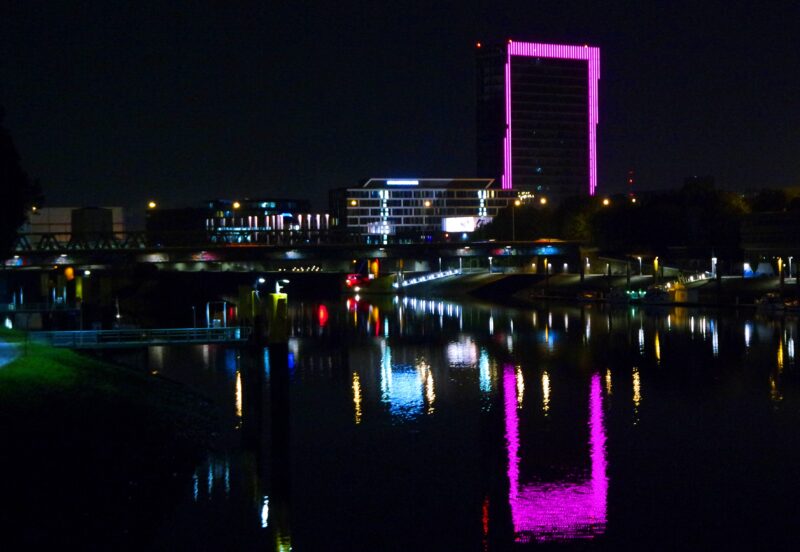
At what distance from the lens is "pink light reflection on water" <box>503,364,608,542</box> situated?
1097 inches

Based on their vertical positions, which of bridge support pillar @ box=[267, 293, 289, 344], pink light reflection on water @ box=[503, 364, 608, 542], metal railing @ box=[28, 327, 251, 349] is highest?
bridge support pillar @ box=[267, 293, 289, 344]

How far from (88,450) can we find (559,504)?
12.9m

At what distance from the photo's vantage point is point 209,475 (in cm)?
3278

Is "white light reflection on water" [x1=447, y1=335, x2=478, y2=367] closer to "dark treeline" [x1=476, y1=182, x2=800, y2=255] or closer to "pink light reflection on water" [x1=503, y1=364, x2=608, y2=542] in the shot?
"pink light reflection on water" [x1=503, y1=364, x2=608, y2=542]

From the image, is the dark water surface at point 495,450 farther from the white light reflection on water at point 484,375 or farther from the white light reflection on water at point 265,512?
the white light reflection on water at point 484,375

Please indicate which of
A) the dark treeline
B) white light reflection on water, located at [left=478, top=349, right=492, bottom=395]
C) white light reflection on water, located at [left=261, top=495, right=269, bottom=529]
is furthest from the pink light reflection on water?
the dark treeline

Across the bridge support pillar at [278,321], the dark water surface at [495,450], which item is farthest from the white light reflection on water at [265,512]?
the bridge support pillar at [278,321]

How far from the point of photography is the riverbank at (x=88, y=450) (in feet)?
84.9

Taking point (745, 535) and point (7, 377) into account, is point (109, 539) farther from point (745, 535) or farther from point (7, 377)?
point (745, 535)

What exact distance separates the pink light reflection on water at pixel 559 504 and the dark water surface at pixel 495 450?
0.26ft

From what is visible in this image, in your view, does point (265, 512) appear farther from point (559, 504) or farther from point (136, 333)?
point (136, 333)

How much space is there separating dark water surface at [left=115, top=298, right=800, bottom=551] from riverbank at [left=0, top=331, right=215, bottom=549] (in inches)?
41.0

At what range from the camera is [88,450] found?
30.5 meters

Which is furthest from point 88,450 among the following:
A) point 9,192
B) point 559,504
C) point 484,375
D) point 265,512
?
point 484,375
